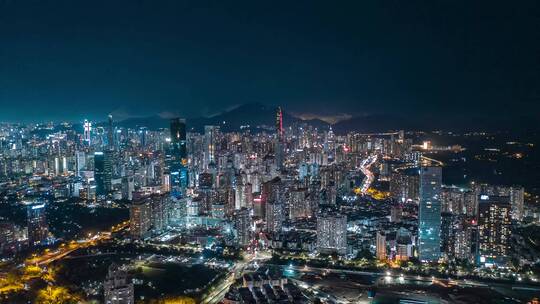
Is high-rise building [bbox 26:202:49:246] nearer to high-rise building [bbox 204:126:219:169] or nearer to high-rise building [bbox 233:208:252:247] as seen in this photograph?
high-rise building [bbox 233:208:252:247]

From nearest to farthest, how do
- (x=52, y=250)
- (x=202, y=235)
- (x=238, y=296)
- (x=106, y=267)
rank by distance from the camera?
(x=238, y=296) → (x=106, y=267) → (x=52, y=250) → (x=202, y=235)

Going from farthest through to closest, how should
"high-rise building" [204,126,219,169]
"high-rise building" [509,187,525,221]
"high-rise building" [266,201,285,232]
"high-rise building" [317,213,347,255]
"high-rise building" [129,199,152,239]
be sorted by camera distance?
"high-rise building" [204,126,219,169] → "high-rise building" [509,187,525,221] → "high-rise building" [266,201,285,232] → "high-rise building" [129,199,152,239] → "high-rise building" [317,213,347,255]

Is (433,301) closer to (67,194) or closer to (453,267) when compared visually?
(453,267)

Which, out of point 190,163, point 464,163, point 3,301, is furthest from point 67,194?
point 464,163

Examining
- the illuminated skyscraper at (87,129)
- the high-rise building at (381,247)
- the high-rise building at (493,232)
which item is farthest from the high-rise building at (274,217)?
the illuminated skyscraper at (87,129)

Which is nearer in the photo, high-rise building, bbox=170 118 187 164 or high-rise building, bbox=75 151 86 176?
high-rise building, bbox=170 118 187 164

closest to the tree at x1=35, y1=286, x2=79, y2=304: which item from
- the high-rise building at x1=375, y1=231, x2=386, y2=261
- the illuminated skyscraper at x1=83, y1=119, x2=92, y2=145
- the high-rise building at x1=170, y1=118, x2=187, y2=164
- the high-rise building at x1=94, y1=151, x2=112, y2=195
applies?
the high-rise building at x1=375, y1=231, x2=386, y2=261
